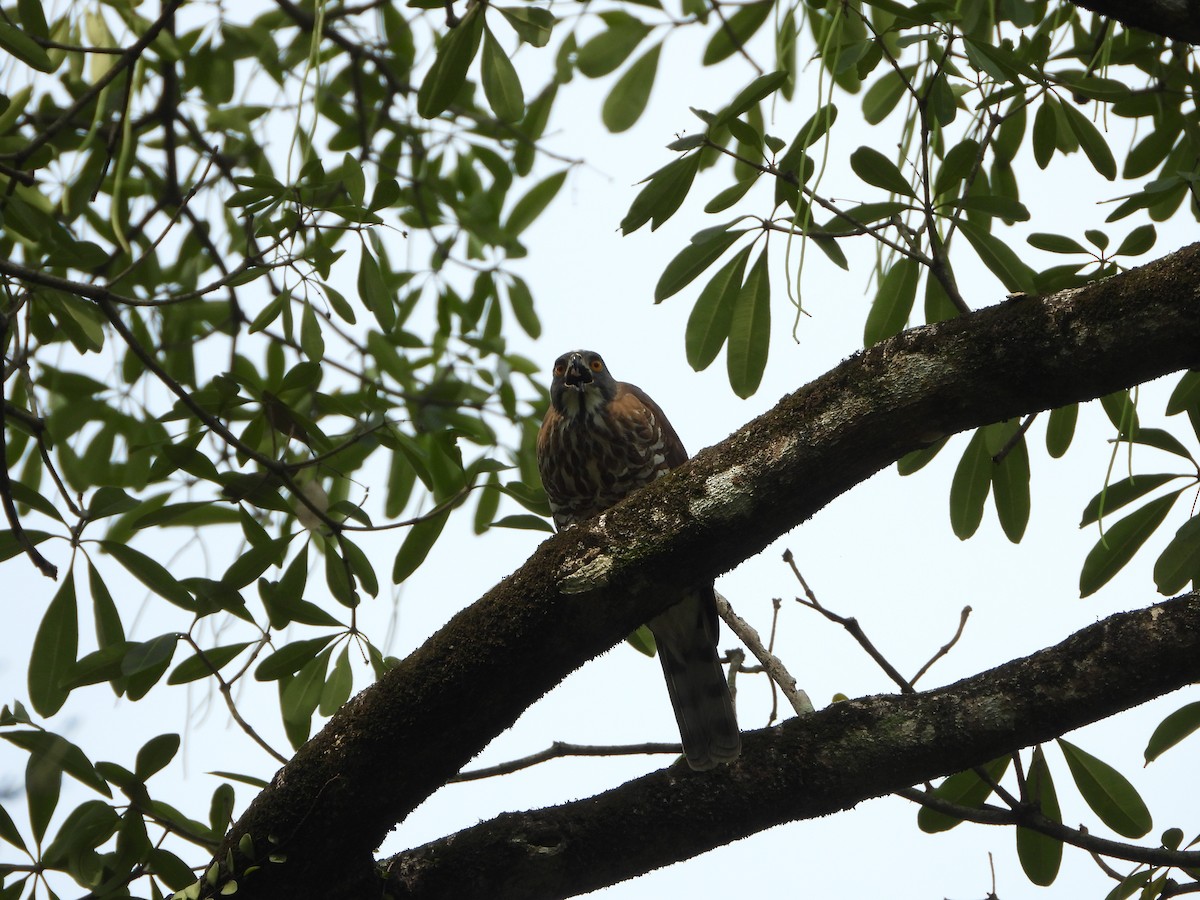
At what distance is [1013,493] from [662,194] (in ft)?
3.80

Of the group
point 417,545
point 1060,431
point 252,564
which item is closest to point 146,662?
point 252,564

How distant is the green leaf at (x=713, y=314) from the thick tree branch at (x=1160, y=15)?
36.5 inches

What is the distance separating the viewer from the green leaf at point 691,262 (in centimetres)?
261

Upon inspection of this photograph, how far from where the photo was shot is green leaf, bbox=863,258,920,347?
8.98 ft

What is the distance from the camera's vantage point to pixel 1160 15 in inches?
78.8

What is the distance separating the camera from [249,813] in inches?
86.2

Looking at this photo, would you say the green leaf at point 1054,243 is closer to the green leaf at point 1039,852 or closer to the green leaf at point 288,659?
the green leaf at point 1039,852

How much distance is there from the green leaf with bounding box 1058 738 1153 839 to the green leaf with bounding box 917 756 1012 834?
15 centimetres

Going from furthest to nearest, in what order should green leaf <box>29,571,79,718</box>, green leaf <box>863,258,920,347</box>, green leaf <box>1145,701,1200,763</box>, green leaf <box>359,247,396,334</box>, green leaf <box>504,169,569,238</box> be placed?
green leaf <box>504,169,569,238</box>, green leaf <box>359,247,396,334</box>, green leaf <box>863,258,920,347</box>, green leaf <box>29,571,79,718</box>, green leaf <box>1145,701,1200,763</box>

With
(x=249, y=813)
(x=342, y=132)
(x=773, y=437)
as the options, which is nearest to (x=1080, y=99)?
(x=773, y=437)

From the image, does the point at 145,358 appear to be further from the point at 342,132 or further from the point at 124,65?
the point at 342,132

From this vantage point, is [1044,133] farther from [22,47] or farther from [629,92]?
[22,47]

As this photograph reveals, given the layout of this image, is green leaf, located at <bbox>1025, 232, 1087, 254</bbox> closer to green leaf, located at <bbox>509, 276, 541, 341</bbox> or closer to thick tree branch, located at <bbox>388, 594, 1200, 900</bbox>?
thick tree branch, located at <bbox>388, 594, 1200, 900</bbox>

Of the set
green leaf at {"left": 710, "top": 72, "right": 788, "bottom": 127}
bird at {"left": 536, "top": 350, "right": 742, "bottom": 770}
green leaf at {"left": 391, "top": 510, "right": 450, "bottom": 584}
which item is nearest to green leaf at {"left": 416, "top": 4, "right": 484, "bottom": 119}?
green leaf at {"left": 710, "top": 72, "right": 788, "bottom": 127}
